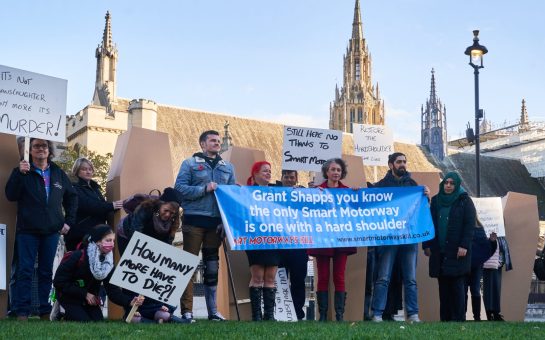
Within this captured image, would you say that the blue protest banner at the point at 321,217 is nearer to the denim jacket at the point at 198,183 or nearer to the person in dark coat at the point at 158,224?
the denim jacket at the point at 198,183

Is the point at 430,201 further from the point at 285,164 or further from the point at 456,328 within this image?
the point at 456,328

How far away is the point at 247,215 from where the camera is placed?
914 cm

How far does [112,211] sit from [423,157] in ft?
182

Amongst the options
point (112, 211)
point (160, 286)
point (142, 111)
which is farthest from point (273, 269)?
point (142, 111)

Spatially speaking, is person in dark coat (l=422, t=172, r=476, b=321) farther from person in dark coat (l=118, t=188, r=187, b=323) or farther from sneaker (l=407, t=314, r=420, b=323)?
person in dark coat (l=118, t=188, r=187, b=323)

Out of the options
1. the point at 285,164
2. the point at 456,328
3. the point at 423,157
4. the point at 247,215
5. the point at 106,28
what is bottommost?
the point at 456,328

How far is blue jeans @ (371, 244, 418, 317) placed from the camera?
9293 mm

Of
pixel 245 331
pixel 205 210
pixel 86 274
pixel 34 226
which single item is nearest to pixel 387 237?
pixel 205 210

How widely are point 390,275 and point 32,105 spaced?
474cm

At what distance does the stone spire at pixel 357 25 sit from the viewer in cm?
8159

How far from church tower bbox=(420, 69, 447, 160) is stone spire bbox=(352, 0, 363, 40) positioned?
→ 384 inches

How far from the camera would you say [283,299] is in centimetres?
988

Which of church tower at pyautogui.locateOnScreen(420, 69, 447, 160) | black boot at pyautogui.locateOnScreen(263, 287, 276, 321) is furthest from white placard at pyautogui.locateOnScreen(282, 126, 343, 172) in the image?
church tower at pyautogui.locateOnScreen(420, 69, 447, 160)

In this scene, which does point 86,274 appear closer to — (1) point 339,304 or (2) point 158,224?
(2) point 158,224
